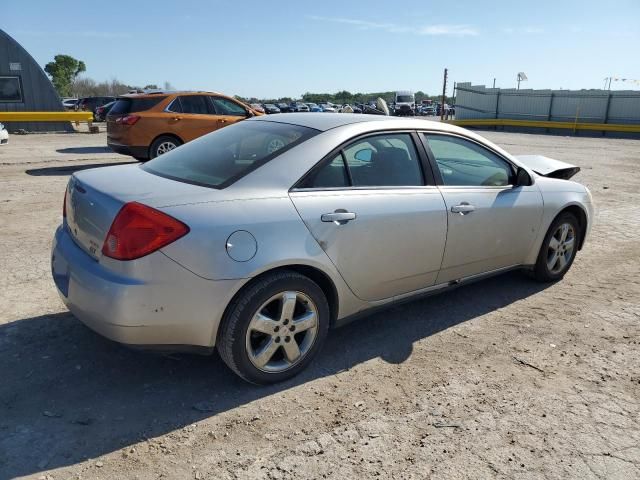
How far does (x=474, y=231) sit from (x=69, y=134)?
2136 centimetres

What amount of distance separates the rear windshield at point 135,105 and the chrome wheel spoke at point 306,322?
9335 millimetres

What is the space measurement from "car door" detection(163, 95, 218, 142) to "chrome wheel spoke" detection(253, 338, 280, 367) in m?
9.09

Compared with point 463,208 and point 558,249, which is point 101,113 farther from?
point 463,208

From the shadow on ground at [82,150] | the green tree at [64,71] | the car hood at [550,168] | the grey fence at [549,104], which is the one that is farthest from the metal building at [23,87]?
the green tree at [64,71]

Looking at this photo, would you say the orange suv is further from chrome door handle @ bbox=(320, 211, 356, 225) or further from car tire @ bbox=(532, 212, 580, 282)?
chrome door handle @ bbox=(320, 211, 356, 225)

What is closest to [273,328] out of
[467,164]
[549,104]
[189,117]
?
[467,164]

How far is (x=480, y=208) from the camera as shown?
13.0 ft

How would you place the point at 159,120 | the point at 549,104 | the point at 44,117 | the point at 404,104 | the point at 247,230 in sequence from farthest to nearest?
the point at 404,104 < the point at 549,104 < the point at 44,117 < the point at 159,120 < the point at 247,230

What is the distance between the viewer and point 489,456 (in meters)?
2.60

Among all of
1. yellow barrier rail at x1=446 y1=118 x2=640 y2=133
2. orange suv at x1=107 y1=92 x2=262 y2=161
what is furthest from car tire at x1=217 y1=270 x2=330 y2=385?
yellow barrier rail at x1=446 y1=118 x2=640 y2=133

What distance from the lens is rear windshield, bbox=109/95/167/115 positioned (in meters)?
11.1

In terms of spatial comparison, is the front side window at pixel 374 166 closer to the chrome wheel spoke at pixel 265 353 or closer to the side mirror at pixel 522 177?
the chrome wheel spoke at pixel 265 353

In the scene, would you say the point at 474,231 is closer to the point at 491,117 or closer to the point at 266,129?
the point at 266,129

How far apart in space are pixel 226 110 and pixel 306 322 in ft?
32.4
